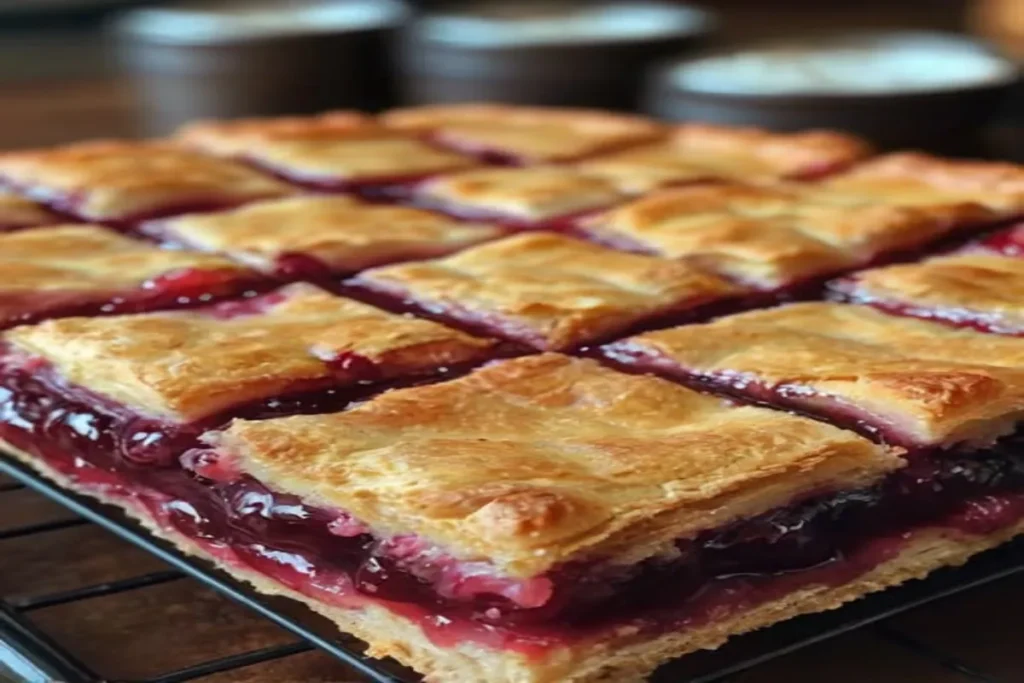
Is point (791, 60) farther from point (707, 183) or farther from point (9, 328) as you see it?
point (9, 328)

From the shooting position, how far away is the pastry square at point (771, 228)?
1.33m

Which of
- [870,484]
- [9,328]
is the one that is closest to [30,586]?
[9,328]

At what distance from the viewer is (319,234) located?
4.73 ft

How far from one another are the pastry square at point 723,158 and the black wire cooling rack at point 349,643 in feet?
2.60

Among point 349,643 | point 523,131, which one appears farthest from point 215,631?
point 523,131

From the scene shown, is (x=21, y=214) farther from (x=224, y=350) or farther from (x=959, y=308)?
(x=959, y=308)

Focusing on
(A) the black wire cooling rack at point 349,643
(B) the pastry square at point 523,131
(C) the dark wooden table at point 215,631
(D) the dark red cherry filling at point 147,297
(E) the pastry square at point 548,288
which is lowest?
(C) the dark wooden table at point 215,631

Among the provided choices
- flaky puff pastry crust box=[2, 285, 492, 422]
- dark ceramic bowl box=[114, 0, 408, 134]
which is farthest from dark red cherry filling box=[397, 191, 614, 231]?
dark ceramic bowl box=[114, 0, 408, 134]

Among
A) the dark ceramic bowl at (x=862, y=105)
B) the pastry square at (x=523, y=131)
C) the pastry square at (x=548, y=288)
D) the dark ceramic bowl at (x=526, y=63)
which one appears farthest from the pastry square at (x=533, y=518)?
the dark ceramic bowl at (x=526, y=63)

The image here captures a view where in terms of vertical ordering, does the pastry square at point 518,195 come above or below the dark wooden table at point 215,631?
above

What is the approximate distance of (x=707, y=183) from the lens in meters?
1.70

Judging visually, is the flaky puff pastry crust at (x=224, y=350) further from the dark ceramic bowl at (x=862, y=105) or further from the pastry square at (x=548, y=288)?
the dark ceramic bowl at (x=862, y=105)

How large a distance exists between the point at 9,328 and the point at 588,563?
1.97 ft

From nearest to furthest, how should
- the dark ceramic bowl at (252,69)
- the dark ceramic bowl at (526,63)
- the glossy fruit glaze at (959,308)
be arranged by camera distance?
the glossy fruit glaze at (959,308), the dark ceramic bowl at (526,63), the dark ceramic bowl at (252,69)
